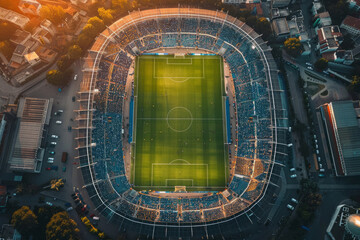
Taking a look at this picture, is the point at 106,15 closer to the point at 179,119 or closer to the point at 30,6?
the point at 30,6

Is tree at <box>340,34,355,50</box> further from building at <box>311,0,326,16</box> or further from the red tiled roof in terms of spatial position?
building at <box>311,0,326,16</box>

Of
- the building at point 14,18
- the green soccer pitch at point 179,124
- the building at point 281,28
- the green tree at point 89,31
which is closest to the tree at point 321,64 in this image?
the building at point 281,28

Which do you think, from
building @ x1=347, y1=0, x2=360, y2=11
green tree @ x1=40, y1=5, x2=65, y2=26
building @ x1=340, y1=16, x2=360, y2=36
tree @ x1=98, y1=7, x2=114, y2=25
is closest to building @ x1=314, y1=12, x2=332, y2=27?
building @ x1=340, y1=16, x2=360, y2=36

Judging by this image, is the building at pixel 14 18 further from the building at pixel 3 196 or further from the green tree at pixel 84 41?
the building at pixel 3 196

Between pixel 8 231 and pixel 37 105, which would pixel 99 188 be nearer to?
pixel 8 231

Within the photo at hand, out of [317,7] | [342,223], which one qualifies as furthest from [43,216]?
[317,7]

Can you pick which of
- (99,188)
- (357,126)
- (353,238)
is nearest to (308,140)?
(357,126)

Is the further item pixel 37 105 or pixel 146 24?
pixel 146 24
